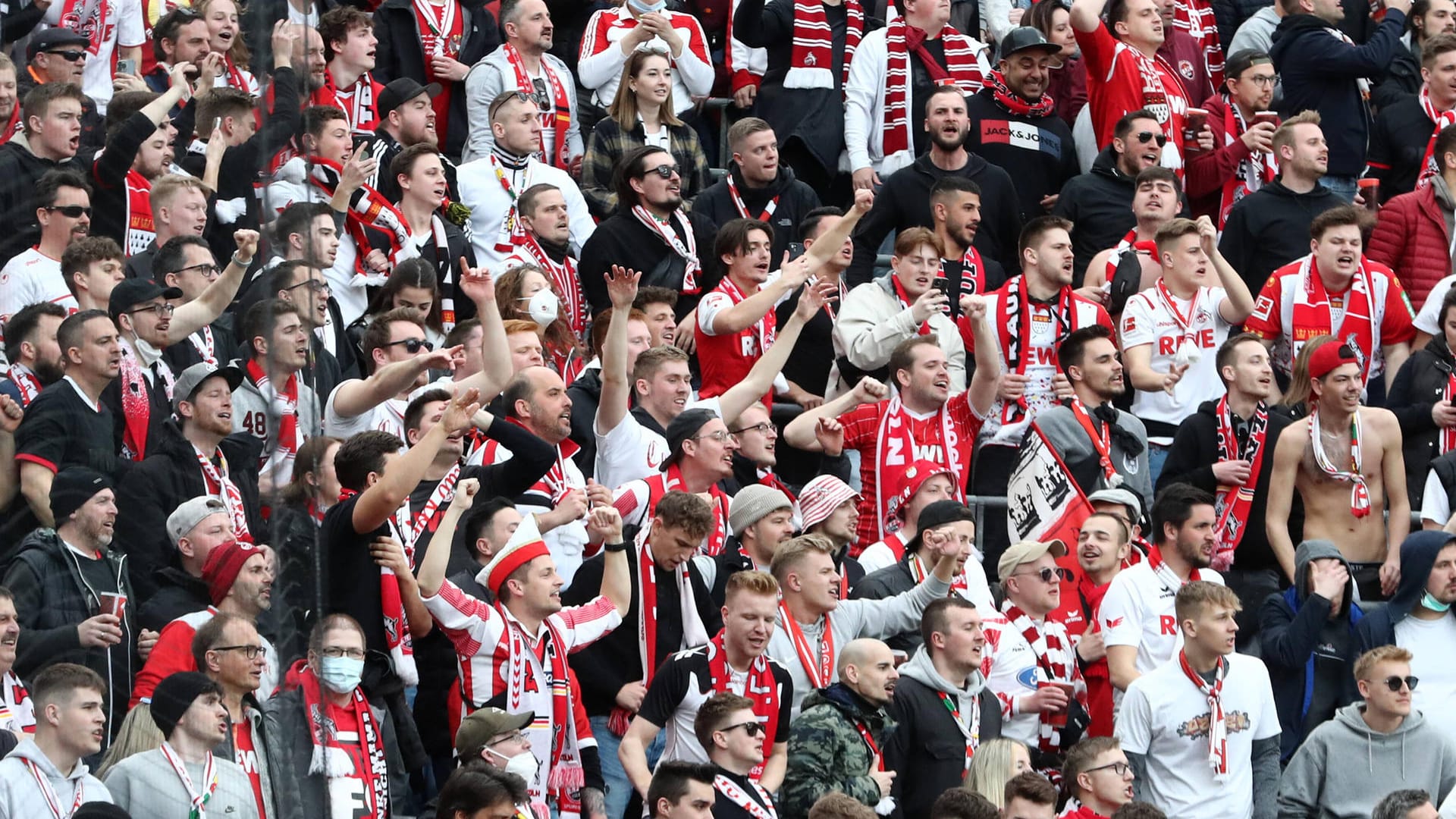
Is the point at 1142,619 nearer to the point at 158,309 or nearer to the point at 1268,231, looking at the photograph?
the point at 1268,231

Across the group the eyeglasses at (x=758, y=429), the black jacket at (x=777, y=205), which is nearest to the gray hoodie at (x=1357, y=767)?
the eyeglasses at (x=758, y=429)

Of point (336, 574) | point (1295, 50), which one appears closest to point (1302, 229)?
point (1295, 50)

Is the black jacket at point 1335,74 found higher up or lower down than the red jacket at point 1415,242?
higher up

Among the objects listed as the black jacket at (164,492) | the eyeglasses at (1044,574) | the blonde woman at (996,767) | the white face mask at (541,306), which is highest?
the black jacket at (164,492)

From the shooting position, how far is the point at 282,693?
3.30 metres

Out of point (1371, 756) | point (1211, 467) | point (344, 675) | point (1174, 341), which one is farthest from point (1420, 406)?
point (344, 675)

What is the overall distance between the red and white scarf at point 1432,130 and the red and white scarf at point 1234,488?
105 inches

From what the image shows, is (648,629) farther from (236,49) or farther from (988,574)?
(236,49)

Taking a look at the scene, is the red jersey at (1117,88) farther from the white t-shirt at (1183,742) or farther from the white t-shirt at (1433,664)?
the white t-shirt at (1183,742)

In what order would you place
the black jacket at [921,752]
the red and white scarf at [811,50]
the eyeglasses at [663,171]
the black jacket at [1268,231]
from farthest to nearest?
the red and white scarf at [811,50]
the black jacket at [1268,231]
the eyeglasses at [663,171]
the black jacket at [921,752]

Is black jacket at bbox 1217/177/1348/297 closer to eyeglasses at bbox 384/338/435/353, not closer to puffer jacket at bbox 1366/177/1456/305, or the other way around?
puffer jacket at bbox 1366/177/1456/305

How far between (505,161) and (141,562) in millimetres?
8149

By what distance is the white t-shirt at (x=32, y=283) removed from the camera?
3.67 m

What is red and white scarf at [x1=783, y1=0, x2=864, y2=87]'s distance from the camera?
13.0 m
